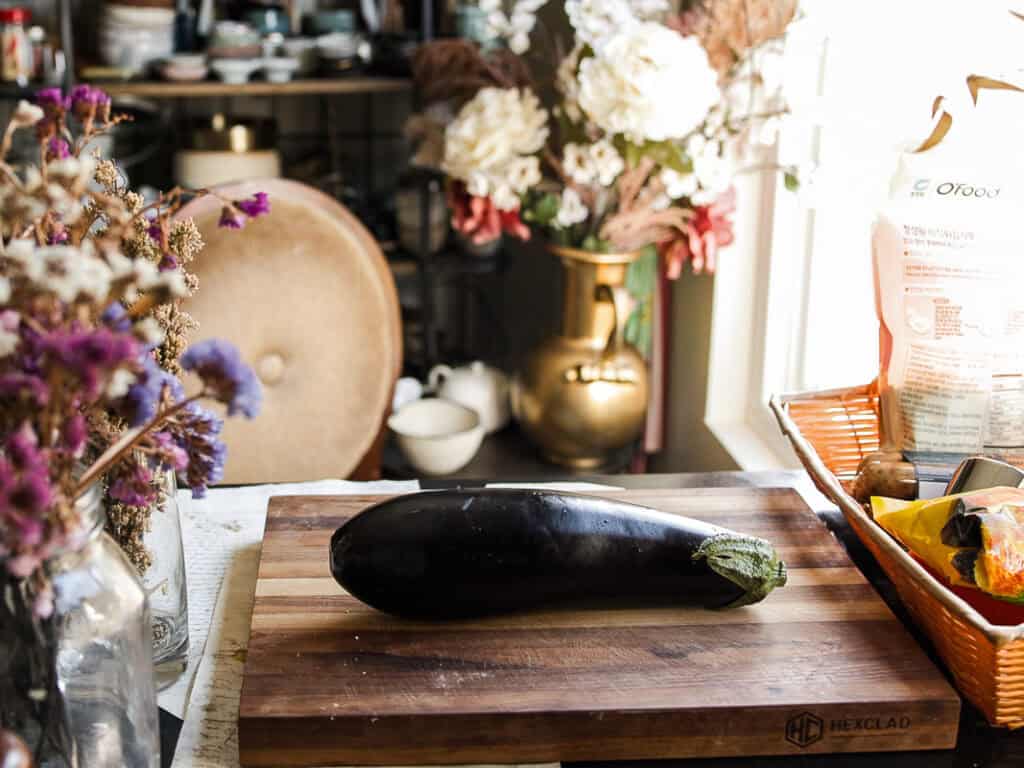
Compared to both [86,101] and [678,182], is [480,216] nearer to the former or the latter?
[678,182]

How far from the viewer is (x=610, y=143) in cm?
159

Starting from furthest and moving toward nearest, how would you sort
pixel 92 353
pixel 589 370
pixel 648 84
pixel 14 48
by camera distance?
1. pixel 14 48
2. pixel 589 370
3. pixel 648 84
4. pixel 92 353

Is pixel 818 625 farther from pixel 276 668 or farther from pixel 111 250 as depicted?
pixel 111 250

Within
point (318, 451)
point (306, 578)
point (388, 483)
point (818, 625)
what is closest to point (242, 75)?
point (318, 451)

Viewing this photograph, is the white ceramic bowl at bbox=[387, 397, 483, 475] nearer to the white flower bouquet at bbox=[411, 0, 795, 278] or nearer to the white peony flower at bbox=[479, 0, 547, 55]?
the white flower bouquet at bbox=[411, 0, 795, 278]

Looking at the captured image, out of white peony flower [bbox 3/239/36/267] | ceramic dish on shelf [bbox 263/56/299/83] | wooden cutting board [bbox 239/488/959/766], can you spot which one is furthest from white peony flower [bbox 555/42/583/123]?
white peony flower [bbox 3/239/36/267]

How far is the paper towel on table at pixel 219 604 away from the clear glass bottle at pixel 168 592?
1 centimetres

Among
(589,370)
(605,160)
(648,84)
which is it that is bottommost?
(589,370)

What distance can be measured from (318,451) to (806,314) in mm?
732

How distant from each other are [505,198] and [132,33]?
944 millimetres

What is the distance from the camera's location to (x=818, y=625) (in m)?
0.84

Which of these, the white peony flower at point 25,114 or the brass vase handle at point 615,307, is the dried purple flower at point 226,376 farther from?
the brass vase handle at point 615,307

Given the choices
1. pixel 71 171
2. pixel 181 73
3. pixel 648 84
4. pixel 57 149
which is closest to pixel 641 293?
pixel 648 84

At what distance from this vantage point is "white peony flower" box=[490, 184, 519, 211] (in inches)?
65.7
